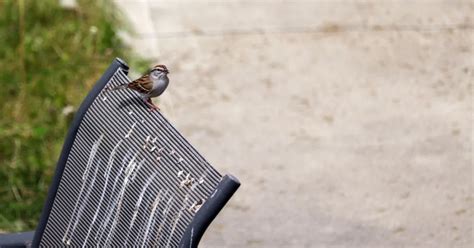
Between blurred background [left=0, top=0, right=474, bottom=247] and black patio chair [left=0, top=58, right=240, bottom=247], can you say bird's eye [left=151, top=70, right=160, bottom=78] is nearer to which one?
black patio chair [left=0, top=58, right=240, bottom=247]

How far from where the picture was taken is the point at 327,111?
643cm

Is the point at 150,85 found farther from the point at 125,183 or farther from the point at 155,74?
the point at 125,183

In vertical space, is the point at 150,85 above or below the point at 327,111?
below

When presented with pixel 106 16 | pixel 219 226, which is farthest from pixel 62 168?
pixel 106 16

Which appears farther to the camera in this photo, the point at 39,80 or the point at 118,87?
the point at 39,80

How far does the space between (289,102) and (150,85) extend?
117 inches

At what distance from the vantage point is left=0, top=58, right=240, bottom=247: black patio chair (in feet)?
8.67

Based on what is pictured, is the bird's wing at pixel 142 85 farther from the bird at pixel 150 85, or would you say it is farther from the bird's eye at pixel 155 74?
the bird's eye at pixel 155 74

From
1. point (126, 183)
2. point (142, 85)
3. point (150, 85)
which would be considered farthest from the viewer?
point (150, 85)

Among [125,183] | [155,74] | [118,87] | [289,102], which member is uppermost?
[289,102]

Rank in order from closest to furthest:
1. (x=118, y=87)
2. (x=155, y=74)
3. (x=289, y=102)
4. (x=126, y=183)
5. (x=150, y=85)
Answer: (x=126, y=183), (x=118, y=87), (x=150, y=85), (x=155, y=74), (x=289, y=102)

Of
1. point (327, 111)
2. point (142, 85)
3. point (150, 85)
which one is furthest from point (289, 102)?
point (142, 85)

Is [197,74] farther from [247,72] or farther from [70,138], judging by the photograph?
[70,138]

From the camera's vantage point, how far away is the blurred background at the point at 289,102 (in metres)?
5.35
